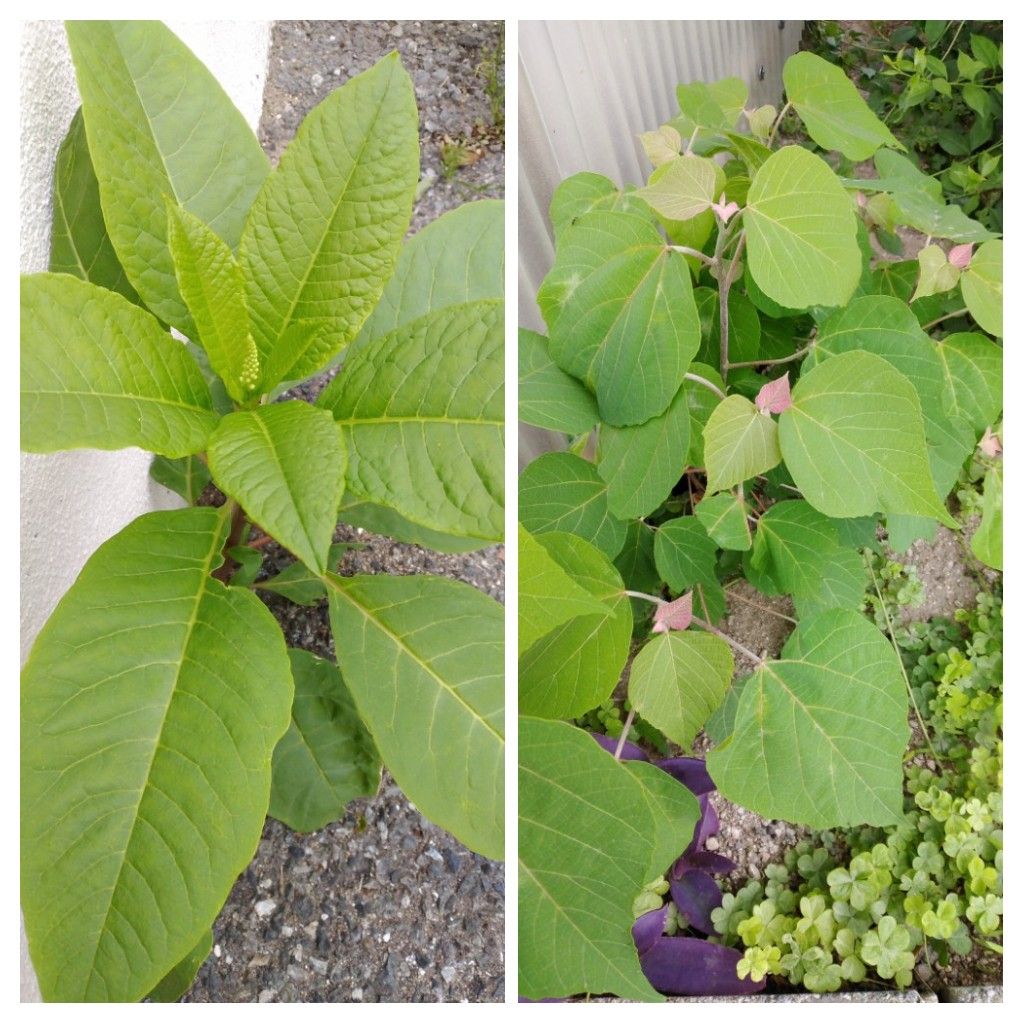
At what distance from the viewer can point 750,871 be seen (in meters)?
0.90

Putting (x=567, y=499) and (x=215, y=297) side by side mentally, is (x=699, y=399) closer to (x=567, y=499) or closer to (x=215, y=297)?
(x=567, y=499)

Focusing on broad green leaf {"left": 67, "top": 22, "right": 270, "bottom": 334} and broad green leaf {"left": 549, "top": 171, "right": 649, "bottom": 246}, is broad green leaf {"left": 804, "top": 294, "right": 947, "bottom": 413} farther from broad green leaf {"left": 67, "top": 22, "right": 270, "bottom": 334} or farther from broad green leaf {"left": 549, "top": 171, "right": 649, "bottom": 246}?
broad green leaf {"left": 67, "top": 22, "right": 270, "bottom": 334}

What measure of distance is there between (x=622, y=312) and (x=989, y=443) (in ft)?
1.21

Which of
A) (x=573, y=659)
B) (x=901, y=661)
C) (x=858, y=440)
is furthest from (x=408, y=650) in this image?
(x=901, y=661)

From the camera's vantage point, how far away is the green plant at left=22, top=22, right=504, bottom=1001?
0.43m

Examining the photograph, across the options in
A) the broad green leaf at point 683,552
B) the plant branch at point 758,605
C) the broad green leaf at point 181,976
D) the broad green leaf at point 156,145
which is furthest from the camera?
the plant branch at point 758,605

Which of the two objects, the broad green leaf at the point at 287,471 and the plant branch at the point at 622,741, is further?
the plant branch at the point at 622,741

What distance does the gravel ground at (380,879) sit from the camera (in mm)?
608

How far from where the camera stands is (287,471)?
408mm

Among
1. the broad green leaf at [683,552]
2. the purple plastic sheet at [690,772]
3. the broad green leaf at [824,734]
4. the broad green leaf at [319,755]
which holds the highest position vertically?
the broad green leaf at [683,552]

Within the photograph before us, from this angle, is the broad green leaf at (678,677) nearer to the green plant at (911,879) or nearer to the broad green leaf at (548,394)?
the broad green leaf at (548,394)

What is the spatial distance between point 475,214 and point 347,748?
0.43 meters

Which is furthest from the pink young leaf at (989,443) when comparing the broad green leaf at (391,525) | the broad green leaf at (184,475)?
the broad green leaf at (184,475)

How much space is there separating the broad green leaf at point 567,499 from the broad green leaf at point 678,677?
0.12 meters
